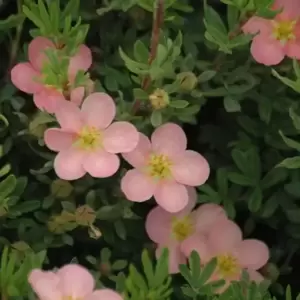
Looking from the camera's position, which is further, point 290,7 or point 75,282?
point 290,7

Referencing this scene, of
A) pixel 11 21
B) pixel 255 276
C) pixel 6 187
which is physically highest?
pixel 11 21

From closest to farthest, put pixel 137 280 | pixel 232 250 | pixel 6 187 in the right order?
pixel 137 280
pixel 6 187
pixel 232 250

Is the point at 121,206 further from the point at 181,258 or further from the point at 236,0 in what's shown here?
the point at 236,0

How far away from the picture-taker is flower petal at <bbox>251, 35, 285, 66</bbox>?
0.77 meters

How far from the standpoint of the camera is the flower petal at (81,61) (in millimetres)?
761

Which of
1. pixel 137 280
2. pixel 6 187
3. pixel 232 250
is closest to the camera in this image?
pixel 137 280

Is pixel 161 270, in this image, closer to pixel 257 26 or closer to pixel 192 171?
pixel 192 171

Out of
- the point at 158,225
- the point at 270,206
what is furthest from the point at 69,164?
the point at 270,206

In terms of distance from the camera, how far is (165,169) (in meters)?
0.79

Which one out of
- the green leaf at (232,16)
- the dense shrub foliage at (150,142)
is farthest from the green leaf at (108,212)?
the green leaf at (232,16)

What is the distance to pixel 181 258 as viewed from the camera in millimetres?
809

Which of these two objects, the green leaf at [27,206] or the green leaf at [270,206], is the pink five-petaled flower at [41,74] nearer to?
the green leaf at [27,206]

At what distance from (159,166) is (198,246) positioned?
100mm

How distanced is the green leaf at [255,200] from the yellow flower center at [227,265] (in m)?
0.06
